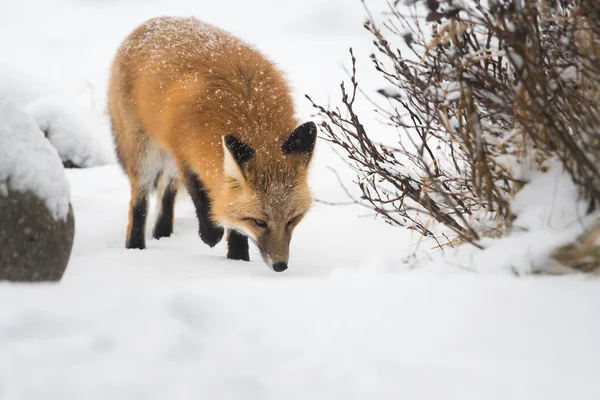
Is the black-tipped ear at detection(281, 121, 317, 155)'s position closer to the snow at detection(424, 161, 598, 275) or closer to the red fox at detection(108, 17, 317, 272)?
the red fox at detection(108, 17, 317, 272)

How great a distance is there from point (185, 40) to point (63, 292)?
10.9 ft

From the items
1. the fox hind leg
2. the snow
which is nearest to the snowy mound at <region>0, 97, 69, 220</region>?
the snow

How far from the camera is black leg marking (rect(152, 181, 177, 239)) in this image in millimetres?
5762

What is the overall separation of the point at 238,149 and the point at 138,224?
221 cm

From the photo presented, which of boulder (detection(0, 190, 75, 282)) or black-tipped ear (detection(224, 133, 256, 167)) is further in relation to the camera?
black-tipped ear (detection(224, 133, 256, 167))

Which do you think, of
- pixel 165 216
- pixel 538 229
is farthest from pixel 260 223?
pixel 165 216

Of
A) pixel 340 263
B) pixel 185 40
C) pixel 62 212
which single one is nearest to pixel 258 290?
pixel 62 212

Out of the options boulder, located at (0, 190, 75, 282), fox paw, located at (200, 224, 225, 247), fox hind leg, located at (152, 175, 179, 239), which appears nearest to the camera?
boulder, located at (0, 190, 75, 282)

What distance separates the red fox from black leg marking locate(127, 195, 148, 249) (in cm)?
1

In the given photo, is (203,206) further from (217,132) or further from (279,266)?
(279,266)

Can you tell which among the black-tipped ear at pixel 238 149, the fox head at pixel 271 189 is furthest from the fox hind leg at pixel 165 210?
the black-tipped ear at pixel 238 149

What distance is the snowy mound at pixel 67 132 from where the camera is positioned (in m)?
9.42

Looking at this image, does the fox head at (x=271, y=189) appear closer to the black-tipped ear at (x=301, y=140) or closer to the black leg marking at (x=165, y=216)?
the black-tipped ear at (x=301, y=140)

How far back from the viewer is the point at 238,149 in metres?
3.52
